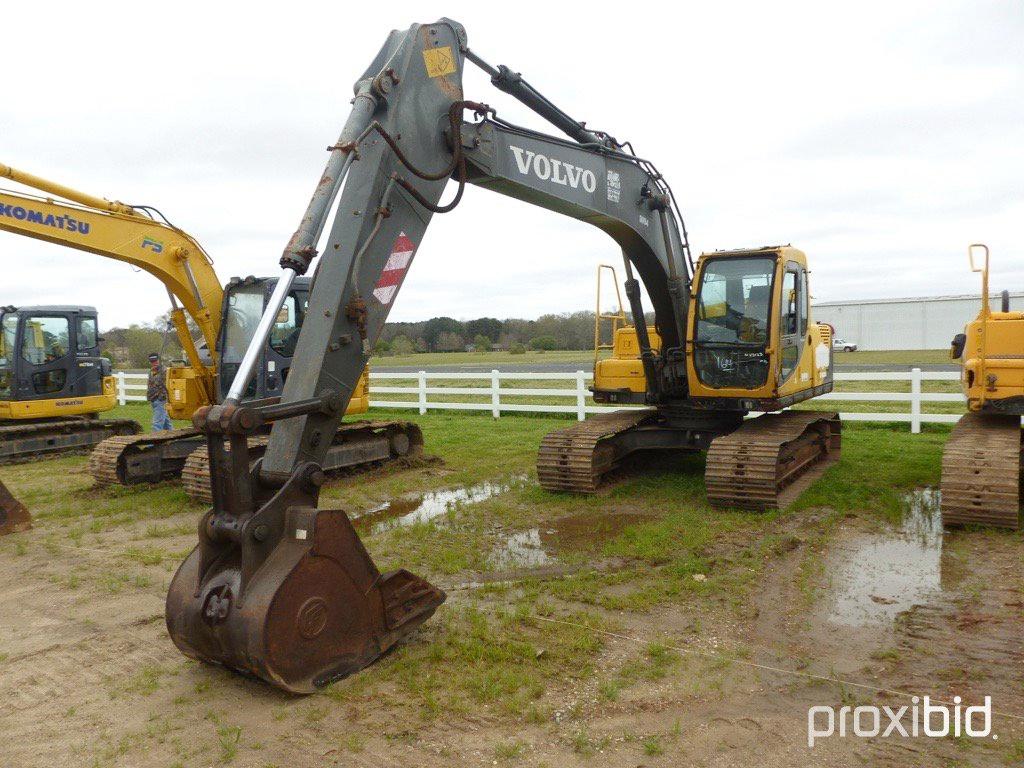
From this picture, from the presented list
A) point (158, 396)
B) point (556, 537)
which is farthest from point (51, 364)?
point (556, 537)

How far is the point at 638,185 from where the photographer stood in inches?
347

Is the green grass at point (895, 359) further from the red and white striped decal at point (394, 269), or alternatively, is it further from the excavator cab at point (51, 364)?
the red and white striped decal at point (394, 269)

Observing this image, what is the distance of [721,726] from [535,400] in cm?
1821

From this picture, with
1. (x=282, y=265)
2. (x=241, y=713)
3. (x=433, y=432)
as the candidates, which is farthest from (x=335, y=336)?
(x=433, y=432)

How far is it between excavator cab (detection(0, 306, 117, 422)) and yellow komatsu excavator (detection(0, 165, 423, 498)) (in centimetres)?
447

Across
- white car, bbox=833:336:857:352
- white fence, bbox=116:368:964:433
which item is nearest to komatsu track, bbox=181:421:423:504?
white fence, bbox=116:368:964:433

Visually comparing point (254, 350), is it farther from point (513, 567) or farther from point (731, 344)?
point (731, 344)

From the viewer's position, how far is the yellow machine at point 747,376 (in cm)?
824

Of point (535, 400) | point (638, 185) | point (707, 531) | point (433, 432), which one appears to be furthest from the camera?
point (535, 400)

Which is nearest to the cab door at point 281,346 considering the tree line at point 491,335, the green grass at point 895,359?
the green grass at point 895,359

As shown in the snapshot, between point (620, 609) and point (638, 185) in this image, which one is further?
point (638, 185)

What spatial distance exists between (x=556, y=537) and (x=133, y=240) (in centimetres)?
692

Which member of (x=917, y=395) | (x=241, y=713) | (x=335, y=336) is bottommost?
(x=241, y=713)

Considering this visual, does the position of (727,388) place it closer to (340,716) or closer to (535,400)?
(340,716)
